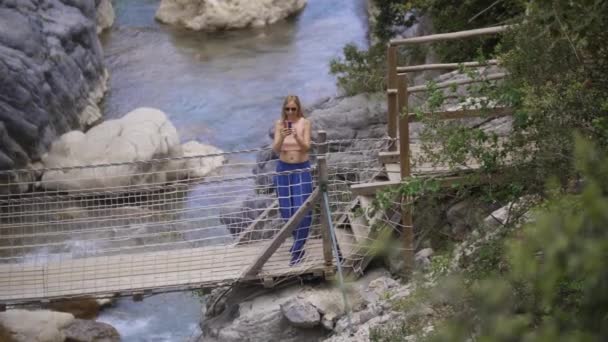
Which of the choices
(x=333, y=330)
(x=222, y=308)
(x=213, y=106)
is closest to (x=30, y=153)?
(x=213, y=106)

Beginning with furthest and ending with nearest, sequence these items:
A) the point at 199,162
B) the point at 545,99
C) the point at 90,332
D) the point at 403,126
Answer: the point at 199,162
the point at 90,332
the point at 403,126
the point at 545,99

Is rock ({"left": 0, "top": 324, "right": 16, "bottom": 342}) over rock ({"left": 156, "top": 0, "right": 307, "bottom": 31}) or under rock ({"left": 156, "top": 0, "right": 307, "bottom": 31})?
under

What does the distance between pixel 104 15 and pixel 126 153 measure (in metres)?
6.58

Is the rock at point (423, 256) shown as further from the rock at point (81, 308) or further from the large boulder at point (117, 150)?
the large boulder at point (117, 150)

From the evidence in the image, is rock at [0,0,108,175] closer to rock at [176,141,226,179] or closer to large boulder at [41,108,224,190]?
large boulder at [41,108,224,190]

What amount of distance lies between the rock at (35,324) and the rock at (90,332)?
0.05 meters

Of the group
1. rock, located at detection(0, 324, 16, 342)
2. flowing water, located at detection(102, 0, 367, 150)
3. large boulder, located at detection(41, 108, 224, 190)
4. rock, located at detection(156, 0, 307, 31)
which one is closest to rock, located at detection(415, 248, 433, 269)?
rock, located at detection(0, 324, 16, 342)

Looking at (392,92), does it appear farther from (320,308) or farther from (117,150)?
(117,150)

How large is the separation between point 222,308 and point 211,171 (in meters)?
5.18

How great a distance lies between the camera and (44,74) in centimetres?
1176

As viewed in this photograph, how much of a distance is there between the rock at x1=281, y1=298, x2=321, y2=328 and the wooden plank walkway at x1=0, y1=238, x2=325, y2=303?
23 cm

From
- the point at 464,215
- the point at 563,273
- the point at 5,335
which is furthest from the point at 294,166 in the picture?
the point at 563,273

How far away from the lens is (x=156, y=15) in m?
17.1

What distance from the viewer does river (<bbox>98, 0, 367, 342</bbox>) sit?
12.2 meters
